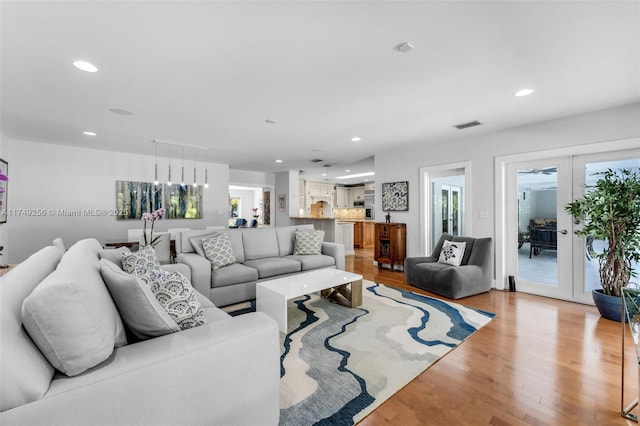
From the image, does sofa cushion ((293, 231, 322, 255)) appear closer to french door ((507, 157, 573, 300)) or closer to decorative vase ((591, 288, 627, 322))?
french door ((507, 157, 573, 300))

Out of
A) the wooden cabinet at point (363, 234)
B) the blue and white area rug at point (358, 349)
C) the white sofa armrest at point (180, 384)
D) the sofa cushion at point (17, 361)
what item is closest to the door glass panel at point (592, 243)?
the blue and white area rug at point (358, 349)

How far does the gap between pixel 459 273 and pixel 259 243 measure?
A: 292 centimetres

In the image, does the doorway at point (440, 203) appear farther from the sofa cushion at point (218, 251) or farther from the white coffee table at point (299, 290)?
the sofa cushion at point (218, 251)

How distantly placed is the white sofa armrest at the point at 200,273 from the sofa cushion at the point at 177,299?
1.62 m

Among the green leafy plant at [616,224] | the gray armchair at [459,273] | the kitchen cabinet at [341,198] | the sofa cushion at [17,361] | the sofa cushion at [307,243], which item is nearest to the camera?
the sofa cushion at [17,361]

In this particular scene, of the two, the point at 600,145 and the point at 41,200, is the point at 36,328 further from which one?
the point at 41,200

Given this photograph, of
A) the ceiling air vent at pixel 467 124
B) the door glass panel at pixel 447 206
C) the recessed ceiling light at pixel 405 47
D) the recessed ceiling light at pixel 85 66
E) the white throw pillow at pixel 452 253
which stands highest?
the ceiling air vent at pixel 467 124

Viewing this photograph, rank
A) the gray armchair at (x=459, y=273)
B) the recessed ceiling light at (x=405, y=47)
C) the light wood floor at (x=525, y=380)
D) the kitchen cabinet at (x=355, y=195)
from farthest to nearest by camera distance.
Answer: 1. the kitchen cabinet at (x=355, y=195)
2. the gray armchair at (x=459, y=273)
3. the recessed ceiling light at (x=405, y=47)
4. the light wood floor at (x=525, y=380)

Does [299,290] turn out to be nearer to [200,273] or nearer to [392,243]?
[200,273]

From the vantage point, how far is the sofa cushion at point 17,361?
0.83 meters

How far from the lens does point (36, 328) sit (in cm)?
95

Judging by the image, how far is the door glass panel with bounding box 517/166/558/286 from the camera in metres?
3.95

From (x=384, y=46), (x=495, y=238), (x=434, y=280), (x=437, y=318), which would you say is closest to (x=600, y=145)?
(x=495, y=238)

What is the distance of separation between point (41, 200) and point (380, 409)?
666 cm
